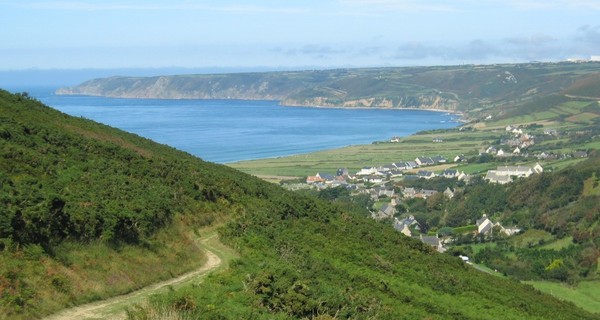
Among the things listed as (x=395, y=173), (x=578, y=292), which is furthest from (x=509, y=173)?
(x=578, y=292)

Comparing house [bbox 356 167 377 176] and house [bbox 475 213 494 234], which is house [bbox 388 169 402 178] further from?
house [bbox 475 213 494 234]

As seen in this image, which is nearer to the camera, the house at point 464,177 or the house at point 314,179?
the house at point 314,179

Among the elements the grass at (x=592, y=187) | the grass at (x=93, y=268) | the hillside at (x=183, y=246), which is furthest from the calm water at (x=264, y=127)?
the grass at (x=93, y=268)

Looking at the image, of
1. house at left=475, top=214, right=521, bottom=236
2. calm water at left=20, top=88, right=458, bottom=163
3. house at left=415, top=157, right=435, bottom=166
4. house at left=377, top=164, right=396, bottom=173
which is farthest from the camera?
calm water at left=20, top=88, right=458, bottom=163

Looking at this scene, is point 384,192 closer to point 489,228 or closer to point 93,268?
point 489,228

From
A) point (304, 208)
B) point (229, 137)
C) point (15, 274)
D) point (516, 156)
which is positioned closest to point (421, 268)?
point (304, 208)

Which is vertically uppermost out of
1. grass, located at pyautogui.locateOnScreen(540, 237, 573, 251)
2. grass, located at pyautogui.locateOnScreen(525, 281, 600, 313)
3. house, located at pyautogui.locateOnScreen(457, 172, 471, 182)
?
grass, located at pyautogui.locateOnScreen(525, 281, 600, 313)

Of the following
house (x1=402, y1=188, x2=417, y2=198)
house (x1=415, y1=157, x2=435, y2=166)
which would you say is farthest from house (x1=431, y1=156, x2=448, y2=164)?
house (x1=402, y1=188, x2=417, y2=198)

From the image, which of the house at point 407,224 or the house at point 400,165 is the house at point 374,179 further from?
the house at point 407,224

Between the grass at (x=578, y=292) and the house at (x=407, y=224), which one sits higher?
the grass at (x=578, y=292)
